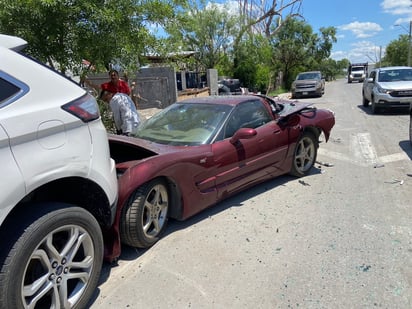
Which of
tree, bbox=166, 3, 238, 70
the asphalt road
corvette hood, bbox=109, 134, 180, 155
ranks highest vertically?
tree, bbox=166, 3, 238, 70

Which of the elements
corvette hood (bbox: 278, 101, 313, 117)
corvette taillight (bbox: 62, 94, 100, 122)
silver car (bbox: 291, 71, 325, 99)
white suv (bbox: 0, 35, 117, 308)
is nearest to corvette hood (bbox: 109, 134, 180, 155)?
white suv (bbox: 0, 35, 117, 308)

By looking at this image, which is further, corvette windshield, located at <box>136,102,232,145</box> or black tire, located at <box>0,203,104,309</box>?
corvette windshield, located at <box>136,102,232,145</box>

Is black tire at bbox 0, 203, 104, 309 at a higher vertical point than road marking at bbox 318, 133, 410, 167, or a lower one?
higher

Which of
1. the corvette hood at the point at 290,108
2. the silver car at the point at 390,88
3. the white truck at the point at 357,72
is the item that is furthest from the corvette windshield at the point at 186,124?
the white truck at the point at 357,72

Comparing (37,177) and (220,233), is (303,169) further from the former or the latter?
(37,177)

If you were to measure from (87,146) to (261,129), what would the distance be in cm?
275

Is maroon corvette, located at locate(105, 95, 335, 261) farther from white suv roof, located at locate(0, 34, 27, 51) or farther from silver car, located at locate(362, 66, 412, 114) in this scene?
silver car, located at locate(362, 66, 412, 114)

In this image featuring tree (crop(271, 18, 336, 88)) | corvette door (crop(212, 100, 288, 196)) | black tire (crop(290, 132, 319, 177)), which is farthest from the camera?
tree (crop(271, 18, 336, 88))

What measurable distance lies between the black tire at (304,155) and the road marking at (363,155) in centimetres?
111

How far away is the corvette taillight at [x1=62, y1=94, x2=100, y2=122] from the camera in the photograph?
2.39m

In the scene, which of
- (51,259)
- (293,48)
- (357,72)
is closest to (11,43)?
(51,259)

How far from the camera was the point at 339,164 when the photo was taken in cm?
625

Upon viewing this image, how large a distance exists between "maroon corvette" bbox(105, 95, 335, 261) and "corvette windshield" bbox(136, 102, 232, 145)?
12mm

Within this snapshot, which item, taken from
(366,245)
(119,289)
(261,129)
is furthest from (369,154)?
(119,289)
